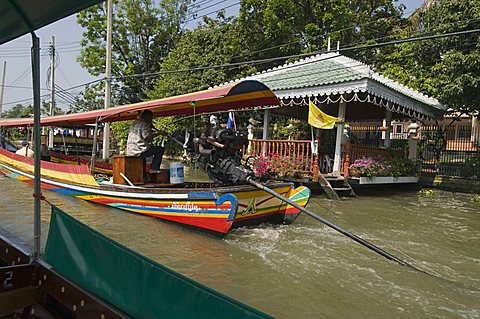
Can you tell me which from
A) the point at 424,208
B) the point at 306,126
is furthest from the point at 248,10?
the point at 424,208

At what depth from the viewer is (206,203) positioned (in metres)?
5.41

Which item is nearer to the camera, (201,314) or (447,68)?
(201,314)

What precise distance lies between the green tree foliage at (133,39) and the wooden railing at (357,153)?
20928mm

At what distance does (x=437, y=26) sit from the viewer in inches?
473

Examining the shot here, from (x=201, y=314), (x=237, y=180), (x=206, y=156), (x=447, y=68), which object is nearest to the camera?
(x=201, y=314)

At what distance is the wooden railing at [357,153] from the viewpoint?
10273 millimetres

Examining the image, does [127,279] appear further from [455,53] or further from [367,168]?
[455,53]

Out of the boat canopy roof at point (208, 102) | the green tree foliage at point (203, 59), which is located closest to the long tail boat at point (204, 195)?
the boat canopy roof at point (208, 102)

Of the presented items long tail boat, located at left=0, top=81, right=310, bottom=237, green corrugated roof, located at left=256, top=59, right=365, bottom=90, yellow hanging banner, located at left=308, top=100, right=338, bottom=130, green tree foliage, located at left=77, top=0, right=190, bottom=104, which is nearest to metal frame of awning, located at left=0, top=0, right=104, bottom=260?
long tail boat, located at left=0, top=81, right=310, bottom=237

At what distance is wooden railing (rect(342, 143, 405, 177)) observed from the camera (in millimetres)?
10273

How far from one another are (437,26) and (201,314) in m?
13.4

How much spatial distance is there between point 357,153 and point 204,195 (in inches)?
265

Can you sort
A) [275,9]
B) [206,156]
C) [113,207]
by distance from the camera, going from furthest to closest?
[275,9] < [113,207] < [206,156]

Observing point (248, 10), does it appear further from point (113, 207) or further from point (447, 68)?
point (113, 207)
